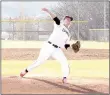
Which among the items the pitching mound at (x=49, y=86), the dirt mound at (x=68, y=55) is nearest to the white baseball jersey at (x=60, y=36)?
the pitching mound at (x=49, y=86)

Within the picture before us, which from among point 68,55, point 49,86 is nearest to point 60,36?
point 49,86

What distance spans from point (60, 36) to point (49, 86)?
1.21 m

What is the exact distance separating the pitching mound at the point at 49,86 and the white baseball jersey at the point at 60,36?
3.36ft

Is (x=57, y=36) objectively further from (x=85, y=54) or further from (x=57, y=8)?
(x=57, y=8)

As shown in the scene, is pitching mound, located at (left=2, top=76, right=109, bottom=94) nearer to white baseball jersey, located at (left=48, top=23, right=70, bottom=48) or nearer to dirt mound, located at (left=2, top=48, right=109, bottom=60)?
white baseball jersey, located at (left=48, top=23, right=70, bottom=48)

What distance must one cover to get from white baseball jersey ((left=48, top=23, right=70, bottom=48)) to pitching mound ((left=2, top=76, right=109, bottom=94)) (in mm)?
1025

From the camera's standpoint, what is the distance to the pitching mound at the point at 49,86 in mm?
7270

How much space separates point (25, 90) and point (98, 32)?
19280 millimetres

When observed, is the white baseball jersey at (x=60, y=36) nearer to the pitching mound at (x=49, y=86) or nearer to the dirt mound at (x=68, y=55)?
the pitching mound at (x=49, y=86)

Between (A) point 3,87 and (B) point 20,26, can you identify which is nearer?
(A) point 3,87

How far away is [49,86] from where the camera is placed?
7.70 meters

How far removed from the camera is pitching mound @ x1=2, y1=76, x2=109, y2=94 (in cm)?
727

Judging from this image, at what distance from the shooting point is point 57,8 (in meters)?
25.3

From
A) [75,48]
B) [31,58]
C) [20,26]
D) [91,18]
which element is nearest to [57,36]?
[75,48]
